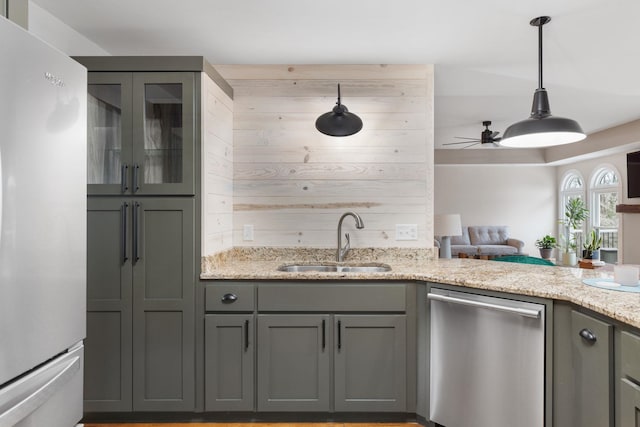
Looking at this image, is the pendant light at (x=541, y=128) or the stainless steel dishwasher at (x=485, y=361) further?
the pendant light at (x=541, y=128)

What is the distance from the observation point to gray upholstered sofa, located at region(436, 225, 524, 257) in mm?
7859

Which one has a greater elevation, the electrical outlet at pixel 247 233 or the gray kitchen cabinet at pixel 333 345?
the electrical outlet at pixel 247 233

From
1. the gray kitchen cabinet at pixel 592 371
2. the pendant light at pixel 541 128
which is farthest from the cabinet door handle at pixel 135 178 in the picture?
the gray kitchen cabinet at pixel 592 371

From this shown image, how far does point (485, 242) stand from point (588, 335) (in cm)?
738

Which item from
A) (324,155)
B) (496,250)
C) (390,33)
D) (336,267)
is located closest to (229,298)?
(336,267)

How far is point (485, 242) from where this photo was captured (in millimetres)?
8430

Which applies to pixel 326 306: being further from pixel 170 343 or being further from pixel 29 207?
pixel 29 207

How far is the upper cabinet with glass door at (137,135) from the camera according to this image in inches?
84.9

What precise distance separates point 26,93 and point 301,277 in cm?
147

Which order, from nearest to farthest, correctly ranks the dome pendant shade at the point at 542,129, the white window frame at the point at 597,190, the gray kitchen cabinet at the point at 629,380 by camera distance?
the gray kitchen cabinet at the point at 629,380
the dome pendant shade at the point at 542,129
the white window frame at the point at 597,190

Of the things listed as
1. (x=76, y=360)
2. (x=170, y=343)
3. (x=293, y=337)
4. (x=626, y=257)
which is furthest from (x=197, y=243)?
(x=626, y=257)

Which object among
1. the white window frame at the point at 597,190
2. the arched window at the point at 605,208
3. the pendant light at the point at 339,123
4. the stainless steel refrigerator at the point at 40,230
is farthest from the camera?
the arched window at the point at 605,208

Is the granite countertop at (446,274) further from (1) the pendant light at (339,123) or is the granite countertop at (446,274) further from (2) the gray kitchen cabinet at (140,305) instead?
(1) the pendant light at (339,123)

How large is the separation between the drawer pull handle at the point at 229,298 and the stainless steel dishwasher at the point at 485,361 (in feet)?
3.48
